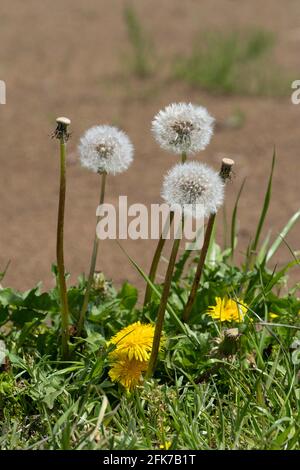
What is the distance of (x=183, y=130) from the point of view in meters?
2.86

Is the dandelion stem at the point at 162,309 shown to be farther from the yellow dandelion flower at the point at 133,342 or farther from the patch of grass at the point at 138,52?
the patch of grass at the point at 138,52

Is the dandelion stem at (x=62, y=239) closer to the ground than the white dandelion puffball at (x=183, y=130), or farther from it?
closer to the ground

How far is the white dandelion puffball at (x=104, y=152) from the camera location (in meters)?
2.96

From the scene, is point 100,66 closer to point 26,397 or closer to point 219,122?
point 219,122

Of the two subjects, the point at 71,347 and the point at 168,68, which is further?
the point at 168,68

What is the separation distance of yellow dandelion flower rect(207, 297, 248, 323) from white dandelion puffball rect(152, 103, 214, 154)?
0.54 m

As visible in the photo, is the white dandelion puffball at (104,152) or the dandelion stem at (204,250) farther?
the white dandelion puffball at (104,152)

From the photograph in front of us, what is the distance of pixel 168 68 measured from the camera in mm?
7266

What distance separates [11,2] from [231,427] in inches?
252

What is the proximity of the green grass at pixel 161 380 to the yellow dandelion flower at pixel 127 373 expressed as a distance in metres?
0.03

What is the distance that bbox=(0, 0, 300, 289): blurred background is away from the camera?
5047 millimetres

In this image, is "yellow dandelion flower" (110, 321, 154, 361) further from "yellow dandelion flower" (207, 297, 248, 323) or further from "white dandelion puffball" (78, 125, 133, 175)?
"white dandelion puffball" (78, 125, 133, 175)

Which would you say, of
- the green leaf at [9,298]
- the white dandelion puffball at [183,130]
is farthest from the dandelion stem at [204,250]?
the green leaf at [9,298]
